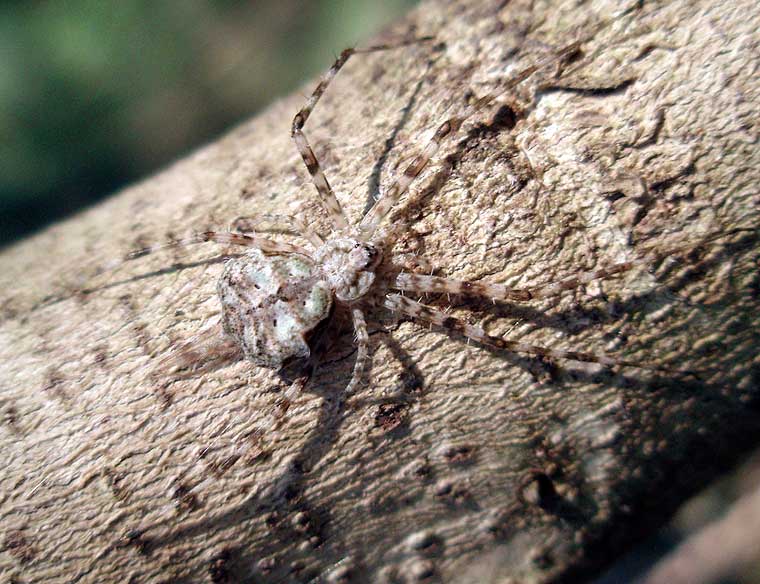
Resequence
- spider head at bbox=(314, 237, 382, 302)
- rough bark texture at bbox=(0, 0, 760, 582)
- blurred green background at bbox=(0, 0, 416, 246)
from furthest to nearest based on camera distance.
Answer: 1. blurred green background at bbox=(0, 0, 416, 246)
2. spider head at bbox=(314, 237, 382, 302)
3. rough bark texture at bbox=(0, 0, 760, 582)

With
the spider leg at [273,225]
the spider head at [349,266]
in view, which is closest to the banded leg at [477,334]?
the spider head at [349,266]

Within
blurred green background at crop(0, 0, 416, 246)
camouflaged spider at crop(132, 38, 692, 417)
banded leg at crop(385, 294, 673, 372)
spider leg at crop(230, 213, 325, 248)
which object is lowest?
banded leg at crop(385, 294, 673, 372)

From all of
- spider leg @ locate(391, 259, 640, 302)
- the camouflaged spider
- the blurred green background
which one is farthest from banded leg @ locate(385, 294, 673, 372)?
the blurred green background

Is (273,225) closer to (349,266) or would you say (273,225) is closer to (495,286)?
(349,266)

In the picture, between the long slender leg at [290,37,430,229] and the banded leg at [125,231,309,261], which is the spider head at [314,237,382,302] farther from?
the banded leg at [125,231,309,261]

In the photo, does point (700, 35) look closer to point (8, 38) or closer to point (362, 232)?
point (362, 232)

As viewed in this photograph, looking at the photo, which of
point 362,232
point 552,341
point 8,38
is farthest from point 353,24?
point 552,341
